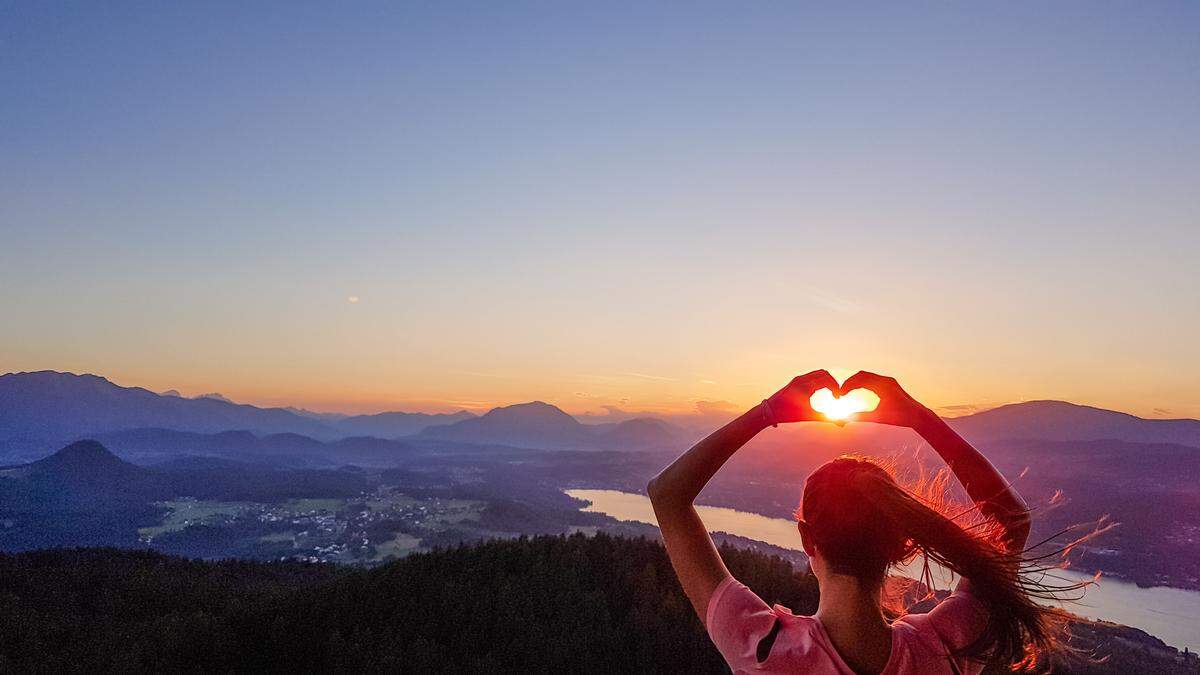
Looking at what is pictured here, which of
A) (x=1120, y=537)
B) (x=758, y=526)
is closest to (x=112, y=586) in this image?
(x=758, y=526)

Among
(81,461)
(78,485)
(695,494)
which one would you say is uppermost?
(695,494)

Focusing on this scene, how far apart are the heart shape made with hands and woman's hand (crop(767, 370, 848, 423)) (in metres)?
0.02

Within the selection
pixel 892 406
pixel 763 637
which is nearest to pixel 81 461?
pixel 763 637

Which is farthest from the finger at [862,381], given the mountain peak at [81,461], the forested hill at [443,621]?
the mountain peak at [81,461]

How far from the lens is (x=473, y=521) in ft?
308

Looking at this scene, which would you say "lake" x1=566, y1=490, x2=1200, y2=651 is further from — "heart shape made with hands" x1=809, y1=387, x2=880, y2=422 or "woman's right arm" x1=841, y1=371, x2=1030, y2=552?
"heart shape made with hands" x1=809, y1=387, x2=880, y2=422

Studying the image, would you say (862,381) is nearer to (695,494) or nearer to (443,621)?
(695,494)

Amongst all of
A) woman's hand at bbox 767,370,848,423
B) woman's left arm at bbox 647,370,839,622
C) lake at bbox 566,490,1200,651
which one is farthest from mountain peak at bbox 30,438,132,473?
woman's hand at bbox 767,370,848,423

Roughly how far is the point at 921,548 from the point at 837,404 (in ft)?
1.76

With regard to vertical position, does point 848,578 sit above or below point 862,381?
below

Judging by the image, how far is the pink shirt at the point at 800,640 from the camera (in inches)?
67.4

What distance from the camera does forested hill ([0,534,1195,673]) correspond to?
9117 millimetres

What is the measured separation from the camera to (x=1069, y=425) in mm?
169000

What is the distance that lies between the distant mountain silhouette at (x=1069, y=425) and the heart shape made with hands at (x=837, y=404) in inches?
6751
